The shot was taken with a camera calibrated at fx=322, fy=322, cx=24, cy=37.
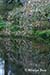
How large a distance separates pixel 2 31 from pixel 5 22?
2.19 ft

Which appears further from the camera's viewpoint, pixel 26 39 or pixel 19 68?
pixel 26 39

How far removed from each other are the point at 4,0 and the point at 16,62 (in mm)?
4593

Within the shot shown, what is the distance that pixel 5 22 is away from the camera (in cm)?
833

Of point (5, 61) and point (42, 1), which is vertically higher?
point (42, 1)

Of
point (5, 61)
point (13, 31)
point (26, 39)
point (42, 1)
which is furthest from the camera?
point (42, 1)

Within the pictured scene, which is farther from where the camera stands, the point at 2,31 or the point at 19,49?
the point at 2,31

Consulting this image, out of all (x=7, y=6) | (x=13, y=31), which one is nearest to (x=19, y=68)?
(x=13, y=31)

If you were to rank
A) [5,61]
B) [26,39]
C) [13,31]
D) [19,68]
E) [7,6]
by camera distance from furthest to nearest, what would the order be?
[7,6] < [13,31] < [26,39] < [5,61] < [19,68]

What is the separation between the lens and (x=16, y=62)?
6.02 metres

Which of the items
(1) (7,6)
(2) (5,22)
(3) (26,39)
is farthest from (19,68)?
(1) (7,6)

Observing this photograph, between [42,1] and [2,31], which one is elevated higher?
[42,1]

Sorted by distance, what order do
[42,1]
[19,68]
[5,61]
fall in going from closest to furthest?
[19,68] → [5,61] → [42,1]

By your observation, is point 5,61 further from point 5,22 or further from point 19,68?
point 5,22

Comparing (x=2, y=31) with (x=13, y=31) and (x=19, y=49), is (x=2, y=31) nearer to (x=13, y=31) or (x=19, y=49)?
(x=13, y=31)
